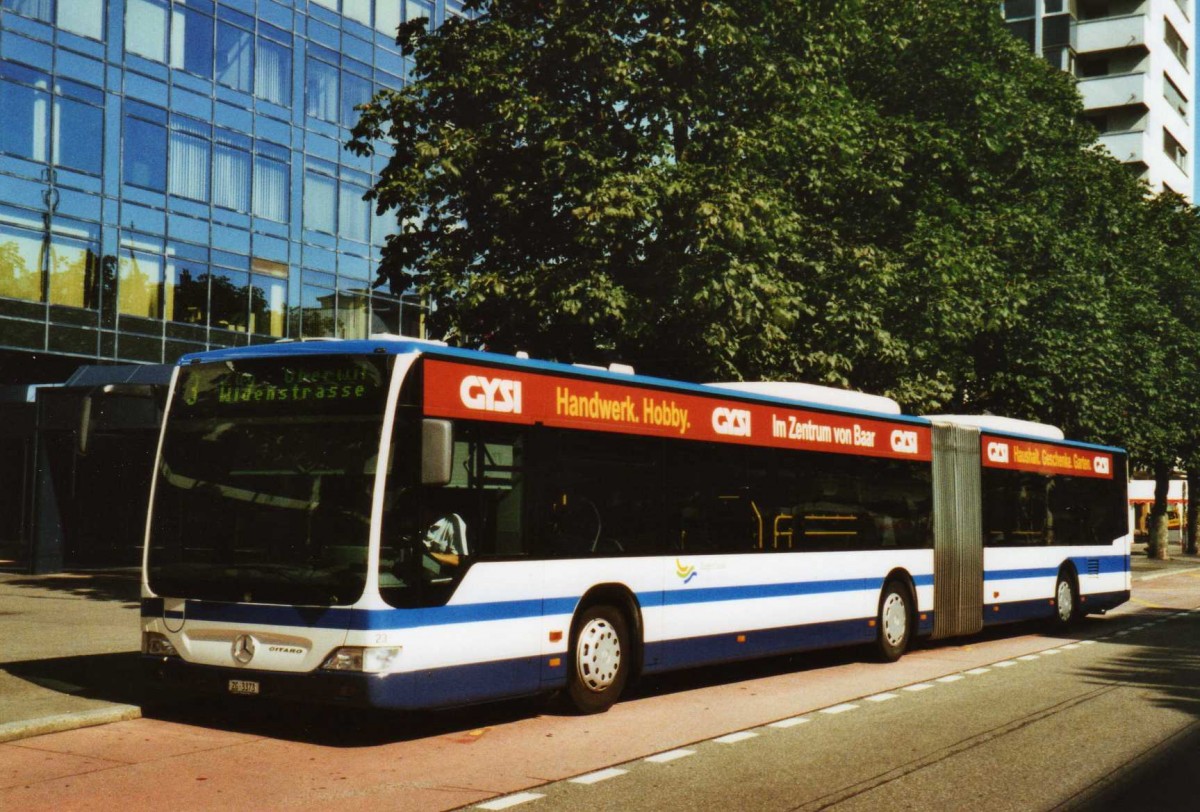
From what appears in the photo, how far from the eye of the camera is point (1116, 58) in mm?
74312

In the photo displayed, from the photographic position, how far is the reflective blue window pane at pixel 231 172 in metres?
35.9

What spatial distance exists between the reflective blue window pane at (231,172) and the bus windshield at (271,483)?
89.2 feet

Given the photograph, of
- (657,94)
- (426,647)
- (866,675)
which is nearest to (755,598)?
(866,675)

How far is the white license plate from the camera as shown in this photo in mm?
9492

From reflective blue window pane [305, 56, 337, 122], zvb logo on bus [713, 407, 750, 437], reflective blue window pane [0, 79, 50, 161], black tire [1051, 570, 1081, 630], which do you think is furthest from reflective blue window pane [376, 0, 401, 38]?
zvb logo on bus [713, 407, 750, 437]

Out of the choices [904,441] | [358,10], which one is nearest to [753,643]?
[904,441]

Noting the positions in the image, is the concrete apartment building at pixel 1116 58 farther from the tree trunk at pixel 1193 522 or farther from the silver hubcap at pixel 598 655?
the silver hubcap at pixel 598 655

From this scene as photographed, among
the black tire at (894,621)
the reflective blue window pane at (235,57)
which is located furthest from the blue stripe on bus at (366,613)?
the reflective blue window pane at (235,57)

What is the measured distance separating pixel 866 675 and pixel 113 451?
2360cm

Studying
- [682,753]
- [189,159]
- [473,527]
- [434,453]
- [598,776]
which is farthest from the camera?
[189,159]

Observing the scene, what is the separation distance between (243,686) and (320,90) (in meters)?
32.2

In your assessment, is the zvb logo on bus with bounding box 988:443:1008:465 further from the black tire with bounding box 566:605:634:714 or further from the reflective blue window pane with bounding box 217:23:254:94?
the reflective blue window pane with bounding box 217:23:254:94

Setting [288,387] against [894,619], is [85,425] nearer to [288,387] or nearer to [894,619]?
[288,387]

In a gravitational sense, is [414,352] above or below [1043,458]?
above
